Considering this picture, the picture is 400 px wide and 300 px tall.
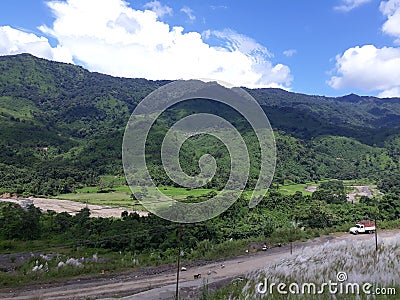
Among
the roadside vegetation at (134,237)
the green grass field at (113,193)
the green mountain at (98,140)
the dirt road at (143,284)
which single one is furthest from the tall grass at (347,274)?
the green grass field at (113,193)

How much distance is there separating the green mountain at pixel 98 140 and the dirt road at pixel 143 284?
1595cm

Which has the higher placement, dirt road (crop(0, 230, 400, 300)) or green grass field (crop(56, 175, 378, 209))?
green grass field (crop(56, 175, 378, 209))

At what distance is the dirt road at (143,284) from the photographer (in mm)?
10430

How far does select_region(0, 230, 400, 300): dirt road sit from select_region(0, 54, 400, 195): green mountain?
15.9 metres

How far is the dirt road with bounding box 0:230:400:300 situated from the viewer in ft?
34.2

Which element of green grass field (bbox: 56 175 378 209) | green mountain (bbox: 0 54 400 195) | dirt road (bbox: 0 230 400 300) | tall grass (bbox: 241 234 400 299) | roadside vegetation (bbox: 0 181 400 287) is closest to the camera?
tall grass (bbox: 241 234 400 299)

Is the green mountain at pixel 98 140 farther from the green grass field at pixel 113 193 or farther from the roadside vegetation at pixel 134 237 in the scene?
the roadside vegetation at pixel 134 237

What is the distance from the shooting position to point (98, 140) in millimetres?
82188

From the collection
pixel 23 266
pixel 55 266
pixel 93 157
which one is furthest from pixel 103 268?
pixel 93 157

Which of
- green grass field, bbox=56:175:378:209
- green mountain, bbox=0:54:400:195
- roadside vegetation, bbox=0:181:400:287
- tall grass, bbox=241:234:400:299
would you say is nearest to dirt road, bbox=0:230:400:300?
roadside vegetation, bbox=0:181:400:287

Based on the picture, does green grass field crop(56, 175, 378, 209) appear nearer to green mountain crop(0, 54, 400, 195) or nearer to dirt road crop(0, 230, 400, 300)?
green mountain crop(0, 54, 400, 195)

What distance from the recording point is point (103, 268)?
14.3 meters

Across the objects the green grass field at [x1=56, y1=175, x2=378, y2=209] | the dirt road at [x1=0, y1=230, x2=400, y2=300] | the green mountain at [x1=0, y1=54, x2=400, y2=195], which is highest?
the green mountain at [x1=0, y1=54, x2=400, y2=195]

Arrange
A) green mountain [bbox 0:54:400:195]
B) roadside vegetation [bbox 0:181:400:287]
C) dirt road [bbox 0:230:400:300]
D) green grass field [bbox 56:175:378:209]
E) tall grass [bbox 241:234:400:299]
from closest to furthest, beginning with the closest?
tall grass [bbox 241:234:400:299] → dirt road [bbox 0:230:400:300] → roadside vegetation [bbox 0:181:400:287] → green grass field [bbox 56:175:378:209] → green mountain [bbox 0:54:400:195]
